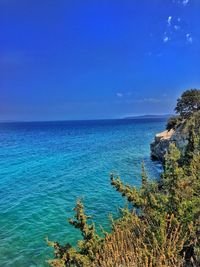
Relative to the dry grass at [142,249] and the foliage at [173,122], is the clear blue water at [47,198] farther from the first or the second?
the dry grass at [142,249]

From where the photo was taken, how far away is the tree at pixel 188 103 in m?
40.4

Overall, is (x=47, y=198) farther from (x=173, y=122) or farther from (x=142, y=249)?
(x=173, y=122)

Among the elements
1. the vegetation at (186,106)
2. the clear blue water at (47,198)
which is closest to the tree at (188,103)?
the vegetation at (186,106)

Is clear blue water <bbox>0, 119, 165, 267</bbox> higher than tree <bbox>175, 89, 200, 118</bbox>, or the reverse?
tree <bbox>175, 89, 200, 118</bbox>

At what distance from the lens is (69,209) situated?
20250mm

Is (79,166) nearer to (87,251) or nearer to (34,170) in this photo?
(34,170)

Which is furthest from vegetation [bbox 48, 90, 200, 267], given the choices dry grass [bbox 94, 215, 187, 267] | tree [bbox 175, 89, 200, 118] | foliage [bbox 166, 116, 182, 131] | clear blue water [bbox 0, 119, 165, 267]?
tree [bbox 175, 89, 200, 118]

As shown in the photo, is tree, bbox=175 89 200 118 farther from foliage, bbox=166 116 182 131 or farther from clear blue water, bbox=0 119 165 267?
clear blue water, bbox=0 119 165 267

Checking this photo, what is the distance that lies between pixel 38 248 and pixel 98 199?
7.89 meters

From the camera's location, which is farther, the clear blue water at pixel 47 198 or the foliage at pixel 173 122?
the foliage at pixel 173 122

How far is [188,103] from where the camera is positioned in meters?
41.3

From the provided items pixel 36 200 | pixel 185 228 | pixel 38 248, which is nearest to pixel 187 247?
pixel 185 228

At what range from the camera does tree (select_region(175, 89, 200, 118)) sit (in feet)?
133

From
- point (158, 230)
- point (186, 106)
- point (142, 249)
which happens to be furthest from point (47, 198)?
point (186, 106)
